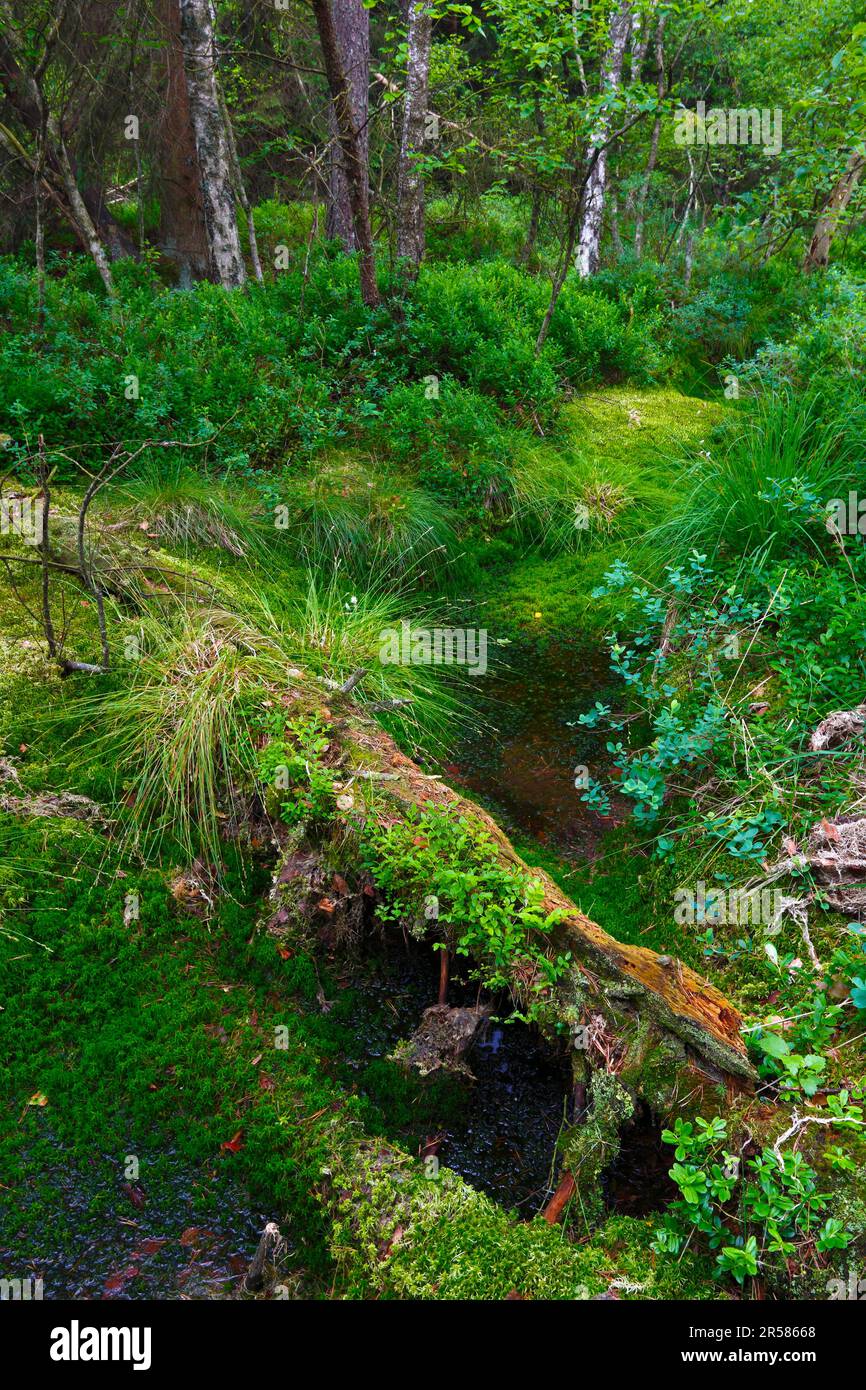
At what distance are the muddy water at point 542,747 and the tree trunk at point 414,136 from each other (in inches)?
203

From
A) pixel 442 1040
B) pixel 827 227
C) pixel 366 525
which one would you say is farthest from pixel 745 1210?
pixel 827 227

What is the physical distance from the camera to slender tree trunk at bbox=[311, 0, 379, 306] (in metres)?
6.37

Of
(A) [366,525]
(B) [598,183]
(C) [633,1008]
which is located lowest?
(C) [633,1008]

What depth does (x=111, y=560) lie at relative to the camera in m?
5.03

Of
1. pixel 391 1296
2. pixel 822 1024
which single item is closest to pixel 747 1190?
pixel 822 1024

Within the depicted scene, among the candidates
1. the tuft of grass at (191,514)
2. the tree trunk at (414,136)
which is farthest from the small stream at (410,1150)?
the tree trunk at (414,136)

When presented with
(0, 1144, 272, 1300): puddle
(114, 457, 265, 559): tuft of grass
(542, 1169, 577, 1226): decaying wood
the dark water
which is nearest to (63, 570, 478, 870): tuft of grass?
(114, 457, 265, 559): tuft of grass

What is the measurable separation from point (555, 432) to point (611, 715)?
11.4ft

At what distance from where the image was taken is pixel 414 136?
8.38 meters

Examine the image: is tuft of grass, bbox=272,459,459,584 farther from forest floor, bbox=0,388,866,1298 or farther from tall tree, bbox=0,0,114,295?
tall tree, bbox=0,0,114,295

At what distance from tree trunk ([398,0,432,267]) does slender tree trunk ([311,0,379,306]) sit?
2.22 feet

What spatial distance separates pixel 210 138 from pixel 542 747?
21.9ft

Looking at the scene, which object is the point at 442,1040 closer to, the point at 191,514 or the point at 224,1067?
the point at 224,1067

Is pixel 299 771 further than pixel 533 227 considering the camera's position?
No
